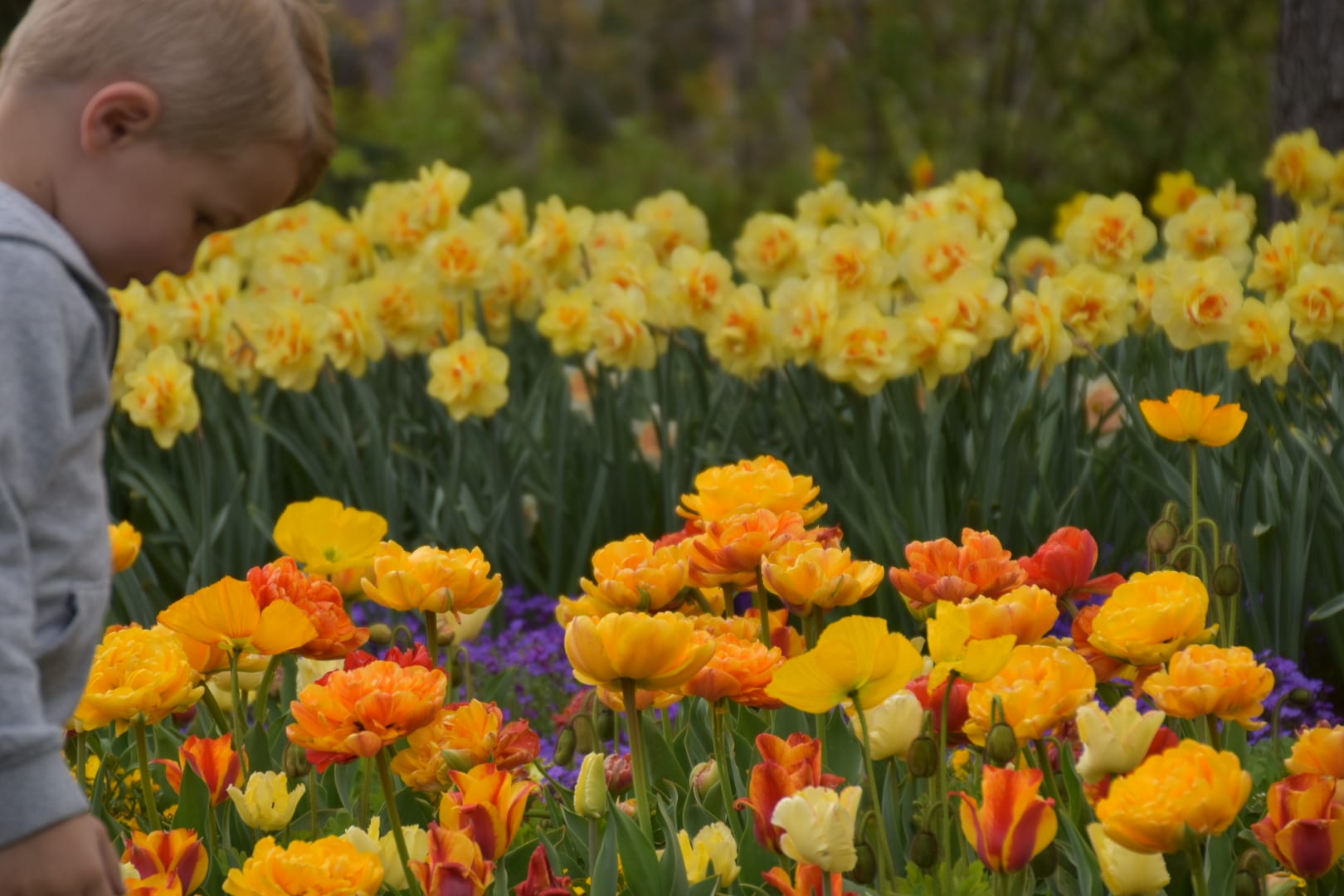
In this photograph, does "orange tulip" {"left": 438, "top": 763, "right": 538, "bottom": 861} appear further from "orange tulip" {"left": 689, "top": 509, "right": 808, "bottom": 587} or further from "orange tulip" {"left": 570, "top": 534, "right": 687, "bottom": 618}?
"orange tulip" {"left": 689, "top": 509, "right": 808, "bottom": 587}

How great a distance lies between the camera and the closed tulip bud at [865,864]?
1356 millimetres

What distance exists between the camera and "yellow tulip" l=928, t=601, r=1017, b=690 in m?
1.33

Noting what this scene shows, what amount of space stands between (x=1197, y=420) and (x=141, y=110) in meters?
1.21

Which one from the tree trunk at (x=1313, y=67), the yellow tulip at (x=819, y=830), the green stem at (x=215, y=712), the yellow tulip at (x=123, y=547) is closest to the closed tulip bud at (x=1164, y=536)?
the yellow tulip at (x=819, y=830)

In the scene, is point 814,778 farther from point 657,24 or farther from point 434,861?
point 657,24

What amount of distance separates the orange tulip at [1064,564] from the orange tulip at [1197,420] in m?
0.28

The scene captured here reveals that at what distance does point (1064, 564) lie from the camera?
1628mm

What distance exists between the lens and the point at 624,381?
3500mm

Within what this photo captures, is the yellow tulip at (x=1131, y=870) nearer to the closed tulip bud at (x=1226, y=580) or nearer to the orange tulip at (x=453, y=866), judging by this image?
the orange tulip at (x=453, y=866)

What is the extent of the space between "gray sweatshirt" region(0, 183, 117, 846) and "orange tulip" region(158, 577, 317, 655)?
115 millimetres

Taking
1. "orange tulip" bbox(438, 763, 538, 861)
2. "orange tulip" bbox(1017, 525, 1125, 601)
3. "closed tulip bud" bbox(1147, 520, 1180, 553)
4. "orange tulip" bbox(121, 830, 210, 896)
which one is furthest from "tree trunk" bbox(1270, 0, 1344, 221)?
"orange tulip" bbox(121, 830, 210, 896)

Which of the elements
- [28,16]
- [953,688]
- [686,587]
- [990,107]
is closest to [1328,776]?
[953,688]

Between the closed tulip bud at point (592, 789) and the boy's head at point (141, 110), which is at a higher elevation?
the boy's head at point (141, 110)

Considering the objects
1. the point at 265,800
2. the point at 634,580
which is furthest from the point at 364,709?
A: the point at 634,580
